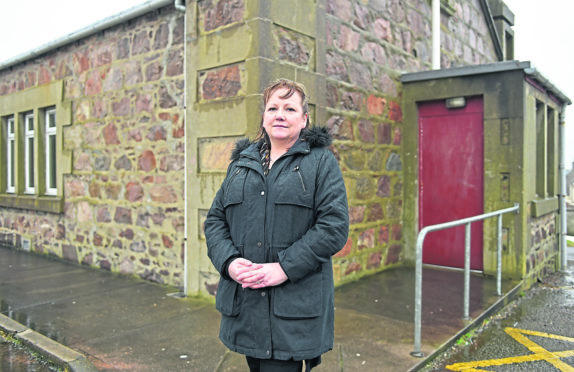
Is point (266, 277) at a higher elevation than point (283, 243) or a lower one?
lower

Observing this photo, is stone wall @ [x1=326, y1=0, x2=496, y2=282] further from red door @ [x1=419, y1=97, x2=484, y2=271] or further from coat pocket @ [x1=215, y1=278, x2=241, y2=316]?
coat pocket @ [x1=215, y1=278, x2=241, y2=316]

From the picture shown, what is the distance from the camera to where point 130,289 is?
18.1ft

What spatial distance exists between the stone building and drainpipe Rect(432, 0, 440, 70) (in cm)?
13

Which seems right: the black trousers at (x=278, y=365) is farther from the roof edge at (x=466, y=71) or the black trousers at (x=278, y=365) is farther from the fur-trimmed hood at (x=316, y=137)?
the roof edge at (x=466, y=71)

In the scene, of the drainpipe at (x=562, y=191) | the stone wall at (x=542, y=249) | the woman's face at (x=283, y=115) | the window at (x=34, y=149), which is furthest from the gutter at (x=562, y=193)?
the window at (x=34, y=149)

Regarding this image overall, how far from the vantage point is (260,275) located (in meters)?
2.01

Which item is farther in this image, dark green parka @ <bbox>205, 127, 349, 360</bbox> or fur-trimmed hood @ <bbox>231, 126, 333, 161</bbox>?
fur-trimmed hood @ <bbox>231, 126, 333, 161</bbox>

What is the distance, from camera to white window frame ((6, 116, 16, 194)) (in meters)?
8.95

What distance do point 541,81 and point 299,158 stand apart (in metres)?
5.24

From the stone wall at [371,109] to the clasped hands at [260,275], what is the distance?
11.9 feet

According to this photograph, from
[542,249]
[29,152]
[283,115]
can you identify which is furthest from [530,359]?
[29,152]

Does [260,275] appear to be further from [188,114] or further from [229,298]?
[188,114]

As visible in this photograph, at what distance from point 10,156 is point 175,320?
655 cm

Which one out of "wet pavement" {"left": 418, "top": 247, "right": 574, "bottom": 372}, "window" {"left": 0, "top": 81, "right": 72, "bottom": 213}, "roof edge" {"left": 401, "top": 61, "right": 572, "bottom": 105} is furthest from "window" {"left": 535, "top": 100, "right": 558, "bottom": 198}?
"window" {"left": 0, "top": 81, "right": 72, "bottom": 213}
